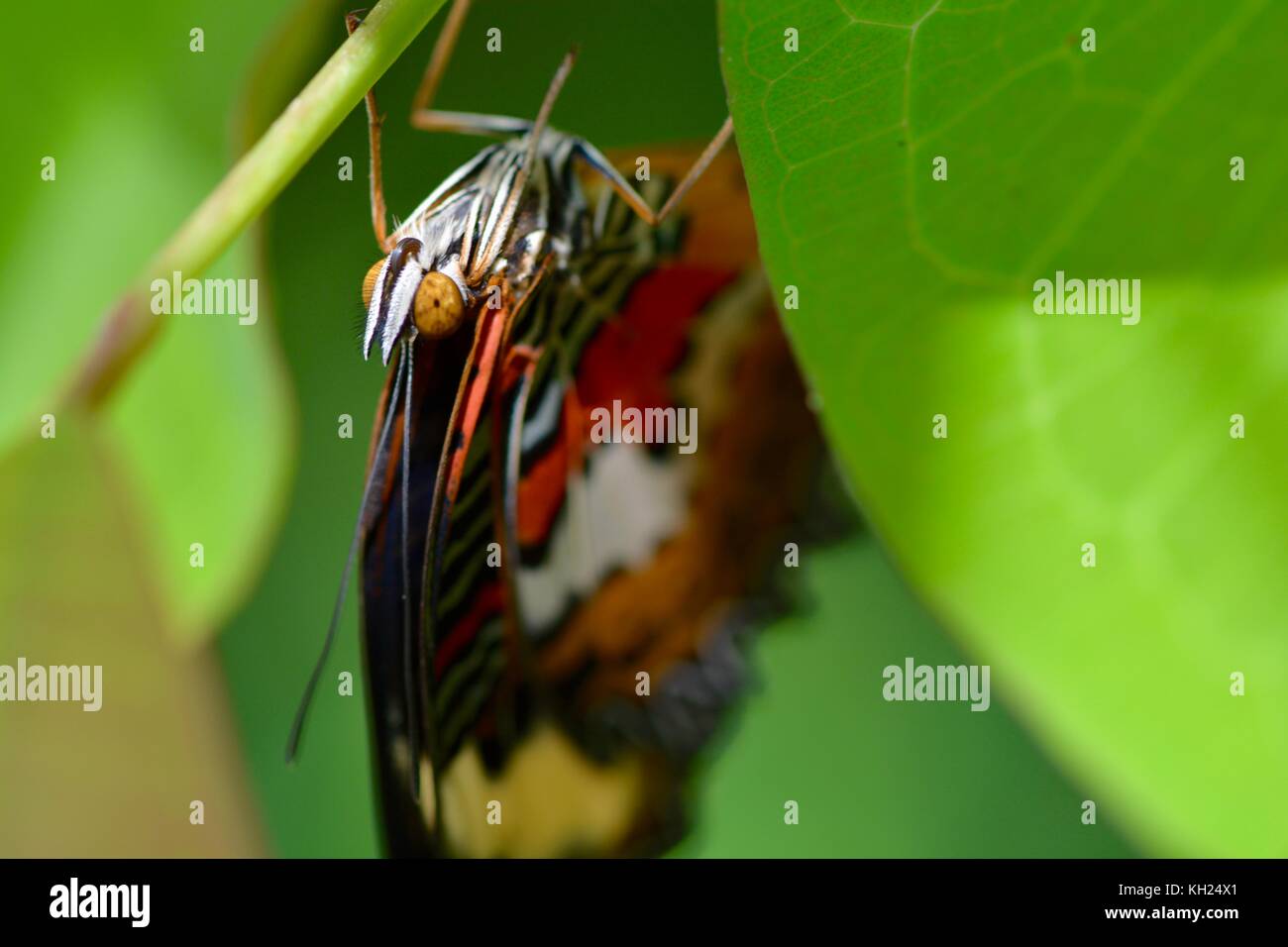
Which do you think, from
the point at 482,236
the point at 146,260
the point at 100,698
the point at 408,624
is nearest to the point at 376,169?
the point at 482,236

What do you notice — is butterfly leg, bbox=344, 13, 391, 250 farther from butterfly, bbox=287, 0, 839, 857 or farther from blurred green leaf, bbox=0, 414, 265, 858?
blurred green leaf, bbox=0, 414, 265, 858

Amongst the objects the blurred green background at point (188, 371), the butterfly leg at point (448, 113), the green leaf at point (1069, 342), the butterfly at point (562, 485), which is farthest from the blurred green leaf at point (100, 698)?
the green leaf at point (1069, 342)

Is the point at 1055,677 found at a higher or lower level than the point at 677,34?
lower

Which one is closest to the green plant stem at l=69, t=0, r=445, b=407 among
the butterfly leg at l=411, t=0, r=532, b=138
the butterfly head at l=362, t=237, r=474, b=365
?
the butterfly head at l=362, t=237, r=474, b=365

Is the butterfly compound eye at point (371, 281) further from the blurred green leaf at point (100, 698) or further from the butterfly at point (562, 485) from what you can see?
the blurred green leaf at point (100, 698)

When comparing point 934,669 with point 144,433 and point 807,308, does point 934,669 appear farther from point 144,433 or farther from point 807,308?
point 144,433

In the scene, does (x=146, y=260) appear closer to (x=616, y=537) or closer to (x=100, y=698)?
(x=100, y=698)

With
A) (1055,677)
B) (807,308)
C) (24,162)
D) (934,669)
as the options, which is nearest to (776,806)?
(934,669)

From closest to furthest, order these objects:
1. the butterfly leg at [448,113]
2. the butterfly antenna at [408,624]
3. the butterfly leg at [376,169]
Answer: the butterfly antenna at [408,624] → the butterfly leg at [376,169] → the butterfly leg at [448,113]
